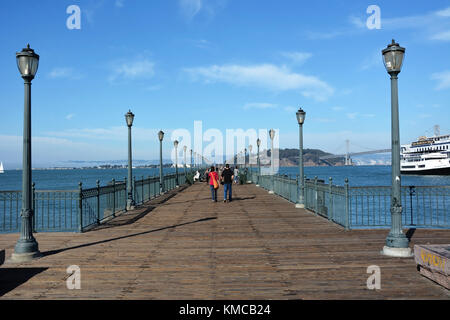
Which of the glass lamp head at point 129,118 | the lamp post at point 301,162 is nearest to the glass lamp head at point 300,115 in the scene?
the lamp post at point 301,162

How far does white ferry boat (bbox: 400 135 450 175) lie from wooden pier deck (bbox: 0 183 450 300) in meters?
109

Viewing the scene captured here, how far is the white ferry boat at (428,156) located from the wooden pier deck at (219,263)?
109200mm

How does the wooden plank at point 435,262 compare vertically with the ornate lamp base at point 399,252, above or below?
above

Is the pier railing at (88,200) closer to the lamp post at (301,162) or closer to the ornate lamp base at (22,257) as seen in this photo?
the ornate lamp base at (22,257)

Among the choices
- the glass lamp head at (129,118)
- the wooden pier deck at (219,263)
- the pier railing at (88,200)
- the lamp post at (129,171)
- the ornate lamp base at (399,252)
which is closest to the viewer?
the wooden pier deck at (219,263)

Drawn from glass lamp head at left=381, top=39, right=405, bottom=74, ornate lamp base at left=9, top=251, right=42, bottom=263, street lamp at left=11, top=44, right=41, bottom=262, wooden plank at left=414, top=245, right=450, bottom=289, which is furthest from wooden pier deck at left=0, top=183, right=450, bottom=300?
glass lamp head at left=381, top=39, right=405, bottom=74

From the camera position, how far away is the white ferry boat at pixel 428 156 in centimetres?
10562

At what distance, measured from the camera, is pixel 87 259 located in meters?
8.08

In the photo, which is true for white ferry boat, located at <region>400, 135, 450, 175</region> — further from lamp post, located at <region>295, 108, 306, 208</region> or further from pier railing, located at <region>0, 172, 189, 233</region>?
lamp post, located at <region>295, 108, 306, 208</region>

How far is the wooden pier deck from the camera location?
19.1 ft

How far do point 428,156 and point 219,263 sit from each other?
392ft
